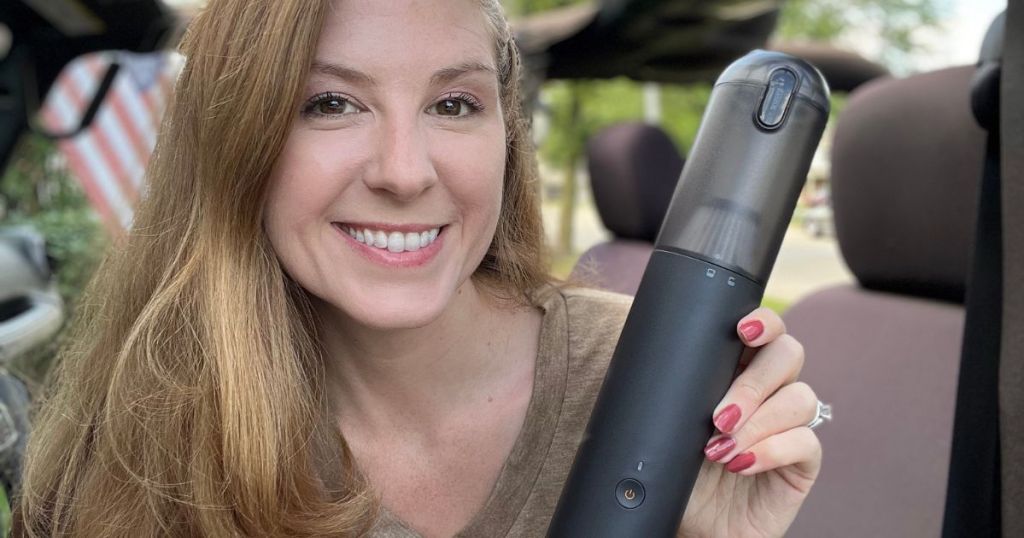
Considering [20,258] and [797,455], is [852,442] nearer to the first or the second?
[797,455]

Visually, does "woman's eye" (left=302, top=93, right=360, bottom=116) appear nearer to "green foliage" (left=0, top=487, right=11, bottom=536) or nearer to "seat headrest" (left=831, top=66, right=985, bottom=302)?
"green foliage" (left=0, top=487, right=11, bottom=536)

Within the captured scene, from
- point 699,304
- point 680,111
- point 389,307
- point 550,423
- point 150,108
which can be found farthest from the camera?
point 680,111

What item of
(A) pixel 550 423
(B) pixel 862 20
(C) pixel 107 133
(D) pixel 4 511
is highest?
(B) pixel 862 20

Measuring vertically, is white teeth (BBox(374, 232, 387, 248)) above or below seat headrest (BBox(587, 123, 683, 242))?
→ below

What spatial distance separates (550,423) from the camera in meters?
1.05

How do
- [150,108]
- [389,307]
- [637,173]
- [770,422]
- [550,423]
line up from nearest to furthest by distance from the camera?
[770,422], [389,307], [550,423], [637,173], [150,108]

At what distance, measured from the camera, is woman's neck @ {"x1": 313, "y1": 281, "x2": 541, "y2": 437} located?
106 centimetres

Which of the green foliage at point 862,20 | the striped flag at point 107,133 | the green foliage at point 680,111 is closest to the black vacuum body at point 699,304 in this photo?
the striped flag at point 107,133

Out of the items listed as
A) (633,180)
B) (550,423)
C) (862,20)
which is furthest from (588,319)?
(862,20)

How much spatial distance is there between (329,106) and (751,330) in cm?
41

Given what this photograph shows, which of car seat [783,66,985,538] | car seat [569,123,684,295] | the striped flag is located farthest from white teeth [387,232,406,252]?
the striped flag

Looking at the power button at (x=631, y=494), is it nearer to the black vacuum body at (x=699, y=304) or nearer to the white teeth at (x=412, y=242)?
the black vacuum body at (x=699, y=304)

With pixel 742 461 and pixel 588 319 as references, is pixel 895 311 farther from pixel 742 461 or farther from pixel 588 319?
pixel 742 461

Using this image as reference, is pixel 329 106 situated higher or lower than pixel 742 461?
higher
